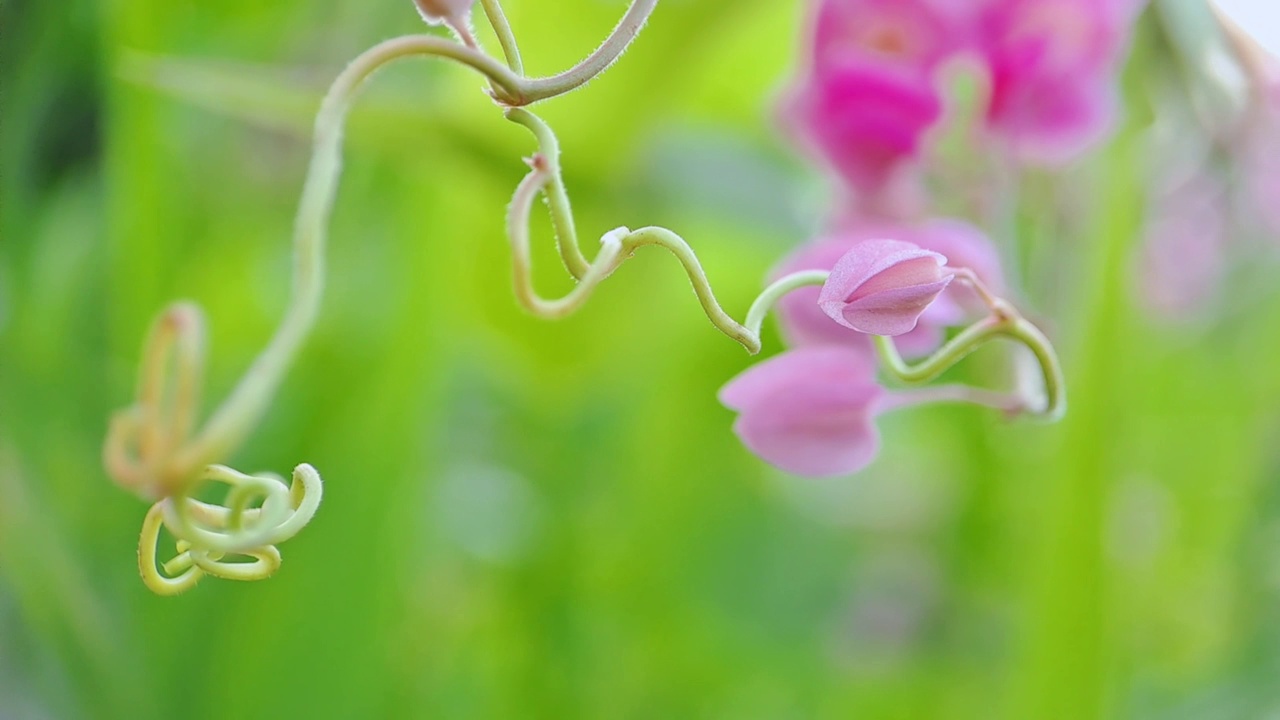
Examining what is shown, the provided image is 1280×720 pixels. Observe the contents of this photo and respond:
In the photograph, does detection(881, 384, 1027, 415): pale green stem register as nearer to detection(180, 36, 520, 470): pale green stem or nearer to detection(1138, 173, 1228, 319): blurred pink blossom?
detection(180, 36, 520, 470): pale green stem

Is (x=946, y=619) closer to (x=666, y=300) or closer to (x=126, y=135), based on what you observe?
(x=666, y=300)

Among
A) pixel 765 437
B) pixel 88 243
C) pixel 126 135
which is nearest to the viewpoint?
pixel 765 437

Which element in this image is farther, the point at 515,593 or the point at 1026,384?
the point at 515,593

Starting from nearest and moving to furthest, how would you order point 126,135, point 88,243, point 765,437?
point 765,437 → point 126,135 → point 88,243

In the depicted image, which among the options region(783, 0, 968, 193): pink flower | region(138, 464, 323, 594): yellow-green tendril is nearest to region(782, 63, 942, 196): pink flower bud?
region(783, 0, 968, 193): pink flower

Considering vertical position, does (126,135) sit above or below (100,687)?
above

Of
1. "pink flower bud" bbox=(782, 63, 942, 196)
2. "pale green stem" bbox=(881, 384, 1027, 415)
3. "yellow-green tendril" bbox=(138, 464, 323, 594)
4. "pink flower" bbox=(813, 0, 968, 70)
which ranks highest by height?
"pink flower" bbox=(813, 0, 968, 70)

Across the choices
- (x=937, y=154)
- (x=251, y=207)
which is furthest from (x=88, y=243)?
(x=937, y=154)

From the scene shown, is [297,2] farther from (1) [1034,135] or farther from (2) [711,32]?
(1) [1034,135]
